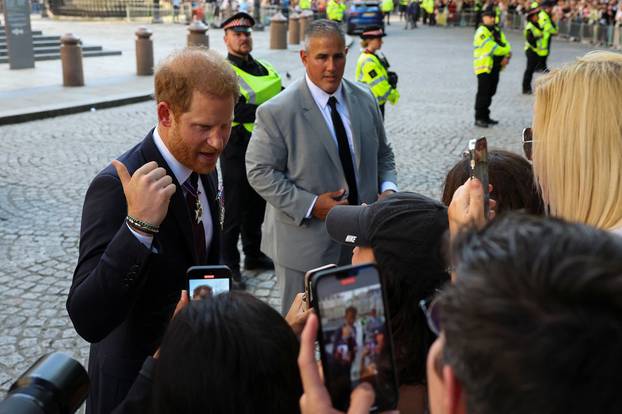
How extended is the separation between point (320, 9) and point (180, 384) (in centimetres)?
3663

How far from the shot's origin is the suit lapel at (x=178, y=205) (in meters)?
2.31

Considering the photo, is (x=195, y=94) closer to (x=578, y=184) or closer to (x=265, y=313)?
(x=265, y=313)

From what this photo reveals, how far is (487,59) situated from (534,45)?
4042mm

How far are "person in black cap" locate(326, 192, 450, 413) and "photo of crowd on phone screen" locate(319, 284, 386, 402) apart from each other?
39cm

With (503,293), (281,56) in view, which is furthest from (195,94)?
(281,56)

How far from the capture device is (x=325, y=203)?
3738 millimetres

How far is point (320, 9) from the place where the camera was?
36.6 meters

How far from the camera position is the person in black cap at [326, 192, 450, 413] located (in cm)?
180

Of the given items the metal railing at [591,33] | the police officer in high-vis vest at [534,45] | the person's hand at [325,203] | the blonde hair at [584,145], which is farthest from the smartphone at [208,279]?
the metal railing at [591,33]

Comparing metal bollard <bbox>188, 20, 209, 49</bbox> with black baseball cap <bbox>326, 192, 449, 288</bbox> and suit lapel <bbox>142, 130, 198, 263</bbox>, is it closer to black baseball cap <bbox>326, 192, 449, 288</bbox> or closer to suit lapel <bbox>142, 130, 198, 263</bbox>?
suit lapel <bbox>142, 130, 198, 263</bbox>

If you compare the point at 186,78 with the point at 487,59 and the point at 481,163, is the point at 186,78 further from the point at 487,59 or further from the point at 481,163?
the point at 487,59

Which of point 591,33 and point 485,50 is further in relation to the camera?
point 591,33

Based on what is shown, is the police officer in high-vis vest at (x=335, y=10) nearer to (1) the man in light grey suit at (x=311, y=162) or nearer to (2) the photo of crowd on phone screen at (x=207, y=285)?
(1) the man in light grey suit at (x=311, y=162)

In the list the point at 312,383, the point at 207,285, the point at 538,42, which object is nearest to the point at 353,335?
the point at 312,383
